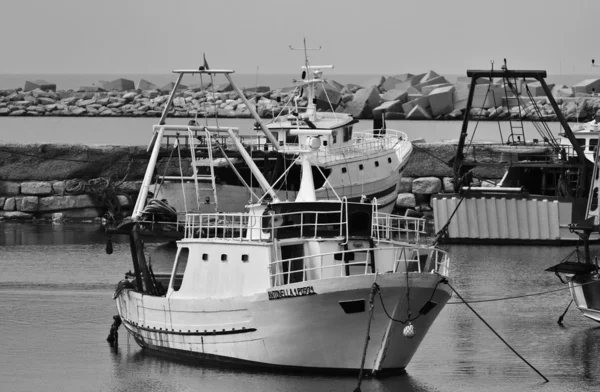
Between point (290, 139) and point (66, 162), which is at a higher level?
point (290, 139)

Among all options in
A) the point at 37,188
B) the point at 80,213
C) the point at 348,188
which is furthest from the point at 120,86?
the point at 348,188

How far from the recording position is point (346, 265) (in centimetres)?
2998

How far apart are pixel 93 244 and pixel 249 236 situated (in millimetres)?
25476

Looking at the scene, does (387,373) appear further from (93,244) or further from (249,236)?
(93,244)

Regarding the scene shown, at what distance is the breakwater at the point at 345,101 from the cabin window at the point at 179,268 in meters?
76.5

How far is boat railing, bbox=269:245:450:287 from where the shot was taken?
29.5 metres

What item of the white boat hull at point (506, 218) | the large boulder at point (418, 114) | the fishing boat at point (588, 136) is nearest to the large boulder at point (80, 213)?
the white boat hull at point (506, 218)

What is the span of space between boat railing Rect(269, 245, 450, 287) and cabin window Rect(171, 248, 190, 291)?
296 cm

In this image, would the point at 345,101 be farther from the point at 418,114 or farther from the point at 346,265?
the point at 346,265

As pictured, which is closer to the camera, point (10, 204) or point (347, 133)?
point (347, 133)

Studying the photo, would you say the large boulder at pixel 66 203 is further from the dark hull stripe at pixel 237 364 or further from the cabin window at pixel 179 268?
the dark hull stripe at pixel 237 364

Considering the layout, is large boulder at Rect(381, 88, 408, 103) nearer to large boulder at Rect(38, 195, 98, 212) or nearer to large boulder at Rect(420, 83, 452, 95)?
large boulder at Rect(420, 83, 452, 95)

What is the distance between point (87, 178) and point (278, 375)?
38.2 meters

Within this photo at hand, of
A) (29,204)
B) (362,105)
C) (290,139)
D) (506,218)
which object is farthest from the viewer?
(362,105)
